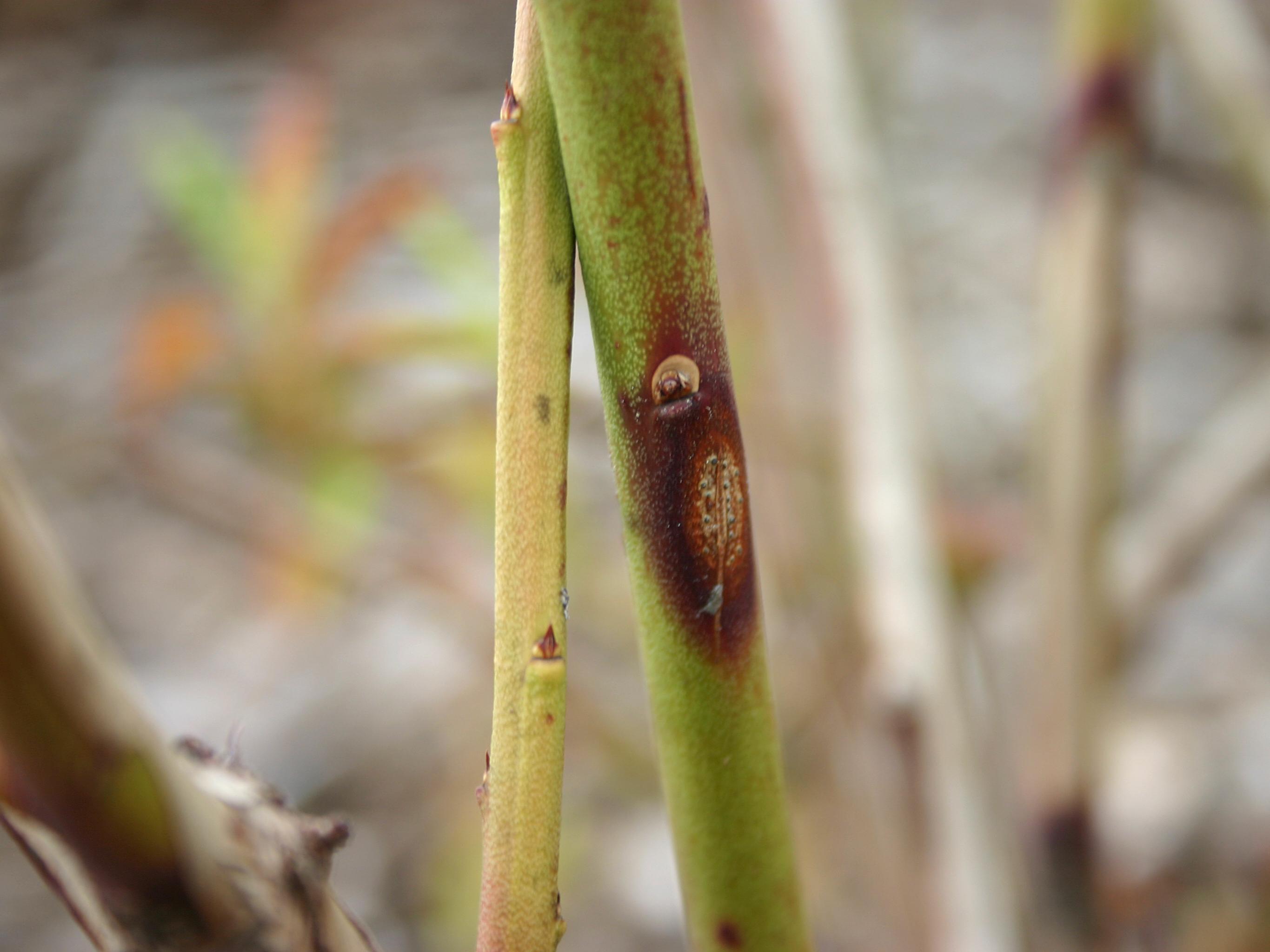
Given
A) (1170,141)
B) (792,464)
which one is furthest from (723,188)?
(1170,141)

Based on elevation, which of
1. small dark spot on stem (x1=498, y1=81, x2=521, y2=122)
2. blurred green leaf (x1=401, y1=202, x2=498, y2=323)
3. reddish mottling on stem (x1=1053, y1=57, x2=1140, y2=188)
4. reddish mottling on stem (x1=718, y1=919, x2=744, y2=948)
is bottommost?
reddish mottling on stem (x1=718, y1=919, x2=744, y2=948)

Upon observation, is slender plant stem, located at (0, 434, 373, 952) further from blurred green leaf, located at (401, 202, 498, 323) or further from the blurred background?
blurred green leaf, located at (401, 202, 498, 323)

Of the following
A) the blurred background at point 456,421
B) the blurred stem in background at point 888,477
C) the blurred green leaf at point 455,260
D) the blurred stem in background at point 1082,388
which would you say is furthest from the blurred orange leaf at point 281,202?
the blurred stem in background at point 1082,388

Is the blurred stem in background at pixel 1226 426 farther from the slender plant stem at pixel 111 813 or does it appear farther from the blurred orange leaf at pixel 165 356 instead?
the blurred orange leaf at pixel 165 356

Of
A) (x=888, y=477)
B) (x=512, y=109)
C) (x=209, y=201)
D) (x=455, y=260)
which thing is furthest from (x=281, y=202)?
(x=512, y=109)

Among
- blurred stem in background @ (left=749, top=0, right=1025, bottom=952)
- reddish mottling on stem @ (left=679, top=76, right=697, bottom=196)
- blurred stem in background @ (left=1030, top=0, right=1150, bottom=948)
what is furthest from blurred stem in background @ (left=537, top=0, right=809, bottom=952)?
blurred stem in background @ (left=1030, top=0, right=1150, bottom=948)

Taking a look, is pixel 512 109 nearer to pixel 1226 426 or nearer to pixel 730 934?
pixel 730 934

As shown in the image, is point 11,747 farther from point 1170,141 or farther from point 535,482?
point 1170,141
